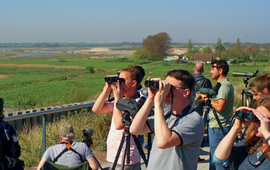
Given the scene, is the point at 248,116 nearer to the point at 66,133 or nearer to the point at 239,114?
the point at 239,114

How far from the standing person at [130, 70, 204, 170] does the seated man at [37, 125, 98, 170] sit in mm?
1207

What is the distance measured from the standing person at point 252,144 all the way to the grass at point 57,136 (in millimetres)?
3761

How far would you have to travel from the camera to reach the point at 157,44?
3972cm

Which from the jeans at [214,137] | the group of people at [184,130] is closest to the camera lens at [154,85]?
the group of people at [184,130]

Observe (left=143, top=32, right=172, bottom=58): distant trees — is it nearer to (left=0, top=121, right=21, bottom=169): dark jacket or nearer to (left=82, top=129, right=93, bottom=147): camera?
(left=82, top=129, right=93, bottom=147): camera

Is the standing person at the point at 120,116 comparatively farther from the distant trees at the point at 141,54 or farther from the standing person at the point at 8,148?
the distant trees at the point at 141,54

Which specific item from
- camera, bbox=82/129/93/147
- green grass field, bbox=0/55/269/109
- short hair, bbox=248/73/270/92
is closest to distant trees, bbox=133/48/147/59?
green grass field, bbox=0/55/269/109

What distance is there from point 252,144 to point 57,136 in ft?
14.1

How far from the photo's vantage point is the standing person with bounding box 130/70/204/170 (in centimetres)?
202

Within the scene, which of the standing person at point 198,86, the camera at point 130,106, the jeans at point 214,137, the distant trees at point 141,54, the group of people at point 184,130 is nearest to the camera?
the group of people at point 184,130

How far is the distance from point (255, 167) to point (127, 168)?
1.39m

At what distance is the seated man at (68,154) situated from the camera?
3127 millimetres

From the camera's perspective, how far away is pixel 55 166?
3010 millimetres

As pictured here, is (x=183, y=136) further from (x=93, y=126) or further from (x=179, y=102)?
(x=93, y=126)
